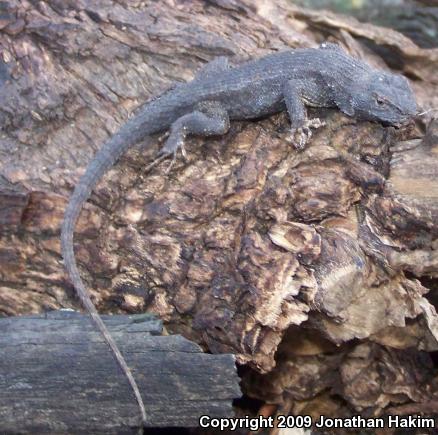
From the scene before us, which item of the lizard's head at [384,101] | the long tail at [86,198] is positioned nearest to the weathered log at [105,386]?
the long tail at [86,198]

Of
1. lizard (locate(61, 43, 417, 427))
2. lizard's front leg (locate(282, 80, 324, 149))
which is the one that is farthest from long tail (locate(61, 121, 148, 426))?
lizard's front leg (locate(282, 80, 324, 149))

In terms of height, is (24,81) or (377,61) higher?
(377,61)

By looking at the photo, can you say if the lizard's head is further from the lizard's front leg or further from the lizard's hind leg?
the lizard's hind leg

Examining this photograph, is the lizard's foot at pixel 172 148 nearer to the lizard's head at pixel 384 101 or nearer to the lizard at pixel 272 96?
the lizard at pixel 272 96

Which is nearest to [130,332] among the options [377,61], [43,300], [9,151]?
[43,300]

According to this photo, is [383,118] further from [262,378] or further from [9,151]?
[9,151]

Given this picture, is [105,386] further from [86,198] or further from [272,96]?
[272,96]
